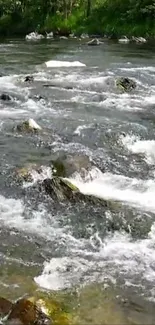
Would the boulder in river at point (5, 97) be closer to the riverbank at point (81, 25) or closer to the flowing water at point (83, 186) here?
the flowing water at point (83, 186)

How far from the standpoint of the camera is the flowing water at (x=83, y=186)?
28.5 feet

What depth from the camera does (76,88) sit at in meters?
22.4

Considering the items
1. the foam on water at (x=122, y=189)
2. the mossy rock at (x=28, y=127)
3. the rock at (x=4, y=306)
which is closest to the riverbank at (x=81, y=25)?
the mossy rock at (x=28, y=127)

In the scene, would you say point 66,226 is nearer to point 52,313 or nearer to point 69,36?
point 52,313

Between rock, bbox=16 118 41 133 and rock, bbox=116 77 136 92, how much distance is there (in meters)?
6.76

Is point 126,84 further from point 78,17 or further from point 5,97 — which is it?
point 78,17

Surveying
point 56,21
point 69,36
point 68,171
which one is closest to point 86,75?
point 68,171

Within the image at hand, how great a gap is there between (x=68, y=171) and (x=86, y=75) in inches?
522

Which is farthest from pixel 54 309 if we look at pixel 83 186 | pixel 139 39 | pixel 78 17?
pixel 78 17

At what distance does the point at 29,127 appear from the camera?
623 inches

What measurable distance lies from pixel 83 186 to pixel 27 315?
5433 millimetres

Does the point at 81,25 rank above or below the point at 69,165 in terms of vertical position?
above

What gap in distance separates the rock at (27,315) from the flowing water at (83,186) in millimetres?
765

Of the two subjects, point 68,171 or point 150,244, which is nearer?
point 150,244
